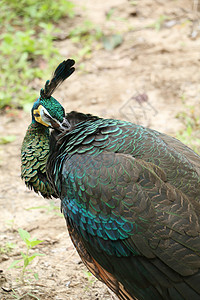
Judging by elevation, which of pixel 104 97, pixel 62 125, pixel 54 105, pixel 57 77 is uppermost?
pixel 57 77

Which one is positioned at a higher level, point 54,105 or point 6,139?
point 54,105

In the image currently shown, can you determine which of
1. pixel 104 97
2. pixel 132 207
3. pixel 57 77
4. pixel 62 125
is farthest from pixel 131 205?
pixel 104 97

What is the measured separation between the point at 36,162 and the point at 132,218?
1306 millimetres

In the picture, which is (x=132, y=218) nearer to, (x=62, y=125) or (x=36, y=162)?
(x=62, y=125)

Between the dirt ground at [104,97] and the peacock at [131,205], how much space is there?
2.52 feet

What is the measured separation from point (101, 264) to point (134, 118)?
3261 mm

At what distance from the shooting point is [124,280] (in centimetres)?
297

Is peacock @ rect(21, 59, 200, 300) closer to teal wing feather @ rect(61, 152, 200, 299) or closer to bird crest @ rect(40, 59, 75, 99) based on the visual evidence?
teal wing feather @ rect(61, 152, 200, 299)

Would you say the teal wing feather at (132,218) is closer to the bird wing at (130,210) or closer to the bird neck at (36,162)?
the bird wing at (130,210)

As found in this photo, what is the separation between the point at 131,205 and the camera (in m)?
2.87

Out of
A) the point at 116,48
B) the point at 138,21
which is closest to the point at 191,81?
the point at 116,48

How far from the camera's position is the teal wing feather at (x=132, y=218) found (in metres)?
2.74

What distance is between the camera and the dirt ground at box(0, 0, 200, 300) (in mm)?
3832

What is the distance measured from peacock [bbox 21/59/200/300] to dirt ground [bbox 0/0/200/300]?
2.52ft
